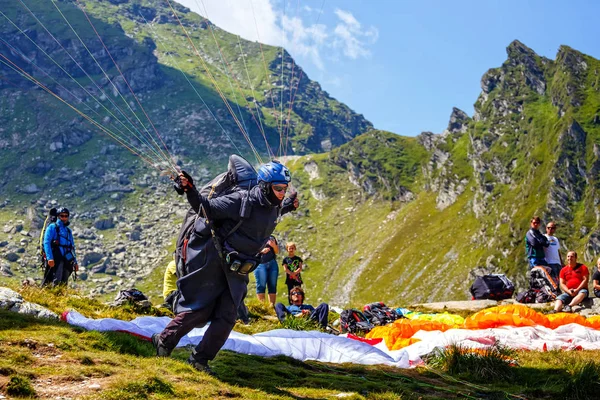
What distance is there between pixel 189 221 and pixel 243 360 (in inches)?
101

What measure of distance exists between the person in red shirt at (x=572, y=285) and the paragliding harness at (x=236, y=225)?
12469 millimetres

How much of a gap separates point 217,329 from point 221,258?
1.00 metres

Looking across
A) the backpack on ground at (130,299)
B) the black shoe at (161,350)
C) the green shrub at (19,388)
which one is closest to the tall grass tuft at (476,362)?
the black shoe at (161,350)

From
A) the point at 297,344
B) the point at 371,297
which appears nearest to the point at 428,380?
the point at 297,344

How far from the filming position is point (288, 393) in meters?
7.28

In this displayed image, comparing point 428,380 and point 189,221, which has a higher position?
point 189,221

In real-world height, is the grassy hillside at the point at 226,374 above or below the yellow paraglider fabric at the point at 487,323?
below

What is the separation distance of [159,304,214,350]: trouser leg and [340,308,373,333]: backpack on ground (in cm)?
800

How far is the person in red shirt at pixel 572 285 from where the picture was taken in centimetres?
1683

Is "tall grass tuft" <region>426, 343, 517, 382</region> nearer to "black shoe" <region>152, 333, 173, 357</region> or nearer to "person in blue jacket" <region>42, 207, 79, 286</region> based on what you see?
"black shoe" <region>152, 333, 173, 357</region>

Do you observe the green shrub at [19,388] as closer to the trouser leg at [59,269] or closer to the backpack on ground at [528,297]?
the trouser leg at [59,269]

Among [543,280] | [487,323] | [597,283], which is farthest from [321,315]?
[597,283]

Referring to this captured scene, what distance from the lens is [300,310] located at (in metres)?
15.6

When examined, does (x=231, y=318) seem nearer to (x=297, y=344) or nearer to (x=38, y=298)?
(x=297, y=344)
